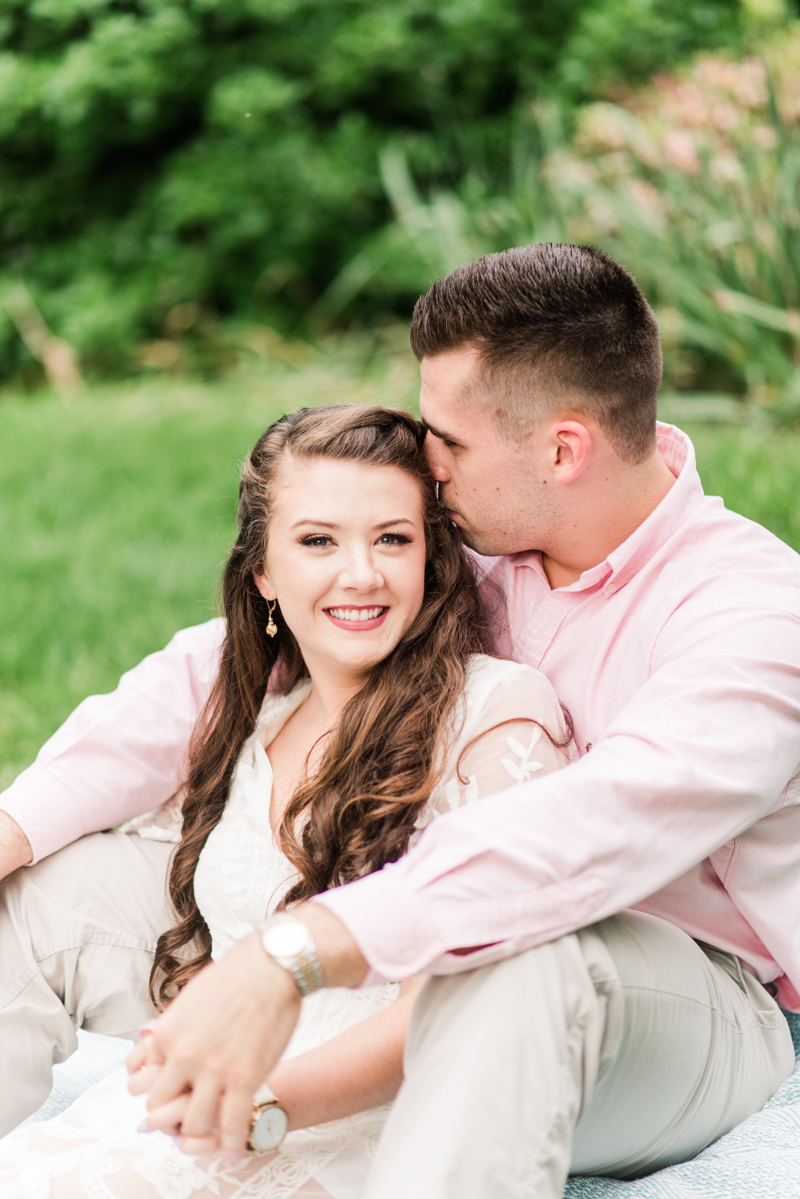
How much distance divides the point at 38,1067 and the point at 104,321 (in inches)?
285

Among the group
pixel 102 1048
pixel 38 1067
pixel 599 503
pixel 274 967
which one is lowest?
pixel 102 1048

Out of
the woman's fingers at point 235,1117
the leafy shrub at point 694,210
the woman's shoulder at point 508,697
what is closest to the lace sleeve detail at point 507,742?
the woman's shoulder at point 508,697

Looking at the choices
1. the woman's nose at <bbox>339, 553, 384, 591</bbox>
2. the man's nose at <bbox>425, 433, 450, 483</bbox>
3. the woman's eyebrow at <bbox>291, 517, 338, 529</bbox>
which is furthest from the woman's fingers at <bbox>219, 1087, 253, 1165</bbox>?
the man's nose at <bbox>425, 433, 450, 483</bbox>

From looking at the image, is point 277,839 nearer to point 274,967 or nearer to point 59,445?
point 274,967

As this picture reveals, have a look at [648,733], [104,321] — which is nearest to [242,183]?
[104,321]

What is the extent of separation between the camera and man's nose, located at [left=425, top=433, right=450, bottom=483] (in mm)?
2484

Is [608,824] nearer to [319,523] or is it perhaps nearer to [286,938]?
[286,938]

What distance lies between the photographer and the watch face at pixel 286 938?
164 centimetres

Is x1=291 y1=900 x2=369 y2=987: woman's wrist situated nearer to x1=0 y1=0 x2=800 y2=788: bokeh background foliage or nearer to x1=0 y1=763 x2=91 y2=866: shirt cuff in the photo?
x1=0 y1=763 x2=91 y2=866: shirt cuff

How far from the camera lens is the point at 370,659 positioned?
2279 mm

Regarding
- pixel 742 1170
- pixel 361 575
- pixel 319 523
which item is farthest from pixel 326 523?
pixel 742 1170

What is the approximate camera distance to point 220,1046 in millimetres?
1606

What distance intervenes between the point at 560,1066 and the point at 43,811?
126 centimetres

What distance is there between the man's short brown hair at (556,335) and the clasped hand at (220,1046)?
1266mm
